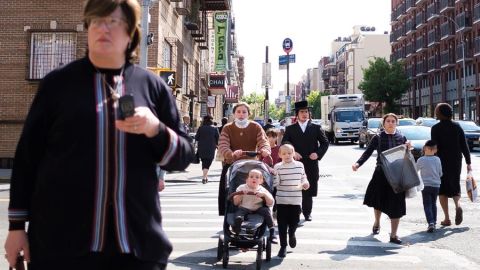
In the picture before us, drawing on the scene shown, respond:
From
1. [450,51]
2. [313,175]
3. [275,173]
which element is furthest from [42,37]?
[450,51]

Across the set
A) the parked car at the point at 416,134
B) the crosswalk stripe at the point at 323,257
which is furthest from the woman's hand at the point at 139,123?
the parked car at the point at 416,134

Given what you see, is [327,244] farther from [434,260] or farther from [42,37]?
[42,37]

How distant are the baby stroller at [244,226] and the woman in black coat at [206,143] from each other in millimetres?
10306

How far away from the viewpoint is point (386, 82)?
7412 cm

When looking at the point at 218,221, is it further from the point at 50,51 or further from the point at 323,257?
the point at 50,51

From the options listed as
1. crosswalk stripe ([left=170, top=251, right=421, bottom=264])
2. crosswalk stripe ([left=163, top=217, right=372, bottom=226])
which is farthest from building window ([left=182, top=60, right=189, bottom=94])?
crosswalk stripe ([left=170, top=251, right=421, bottom=264])

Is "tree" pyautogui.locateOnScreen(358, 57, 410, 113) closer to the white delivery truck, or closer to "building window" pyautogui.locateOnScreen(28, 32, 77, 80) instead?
the white delivery truck

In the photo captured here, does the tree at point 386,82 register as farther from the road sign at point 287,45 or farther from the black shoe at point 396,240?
the black shoe at point 396,240

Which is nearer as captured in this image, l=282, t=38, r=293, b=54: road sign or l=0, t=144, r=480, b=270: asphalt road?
l=0, t=144, r=480, b=270: asphalt road

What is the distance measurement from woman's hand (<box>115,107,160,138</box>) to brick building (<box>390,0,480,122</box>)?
5098 centimetres

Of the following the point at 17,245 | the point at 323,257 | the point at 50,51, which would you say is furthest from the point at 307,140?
the point at 50,51

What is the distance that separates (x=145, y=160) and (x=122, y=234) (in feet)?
1.09

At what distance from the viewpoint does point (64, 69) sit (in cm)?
256

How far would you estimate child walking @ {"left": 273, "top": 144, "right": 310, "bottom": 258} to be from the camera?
24.0 ft
